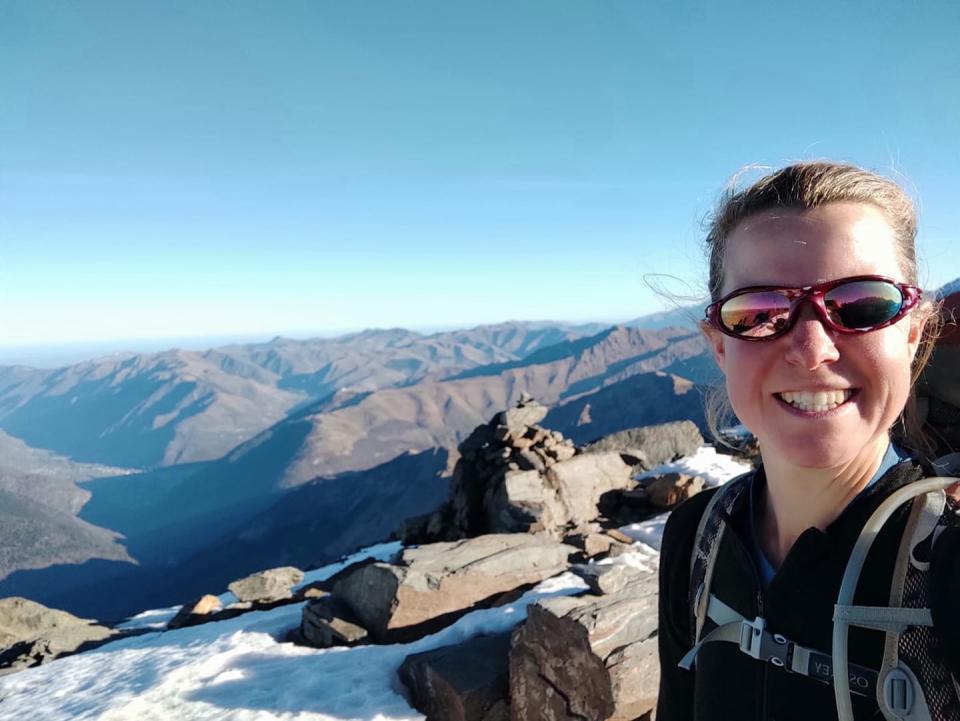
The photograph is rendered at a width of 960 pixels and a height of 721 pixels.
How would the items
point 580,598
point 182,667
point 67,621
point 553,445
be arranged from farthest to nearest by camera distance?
point 553,445 < point 67,621 < point 182,667 < point 580,598

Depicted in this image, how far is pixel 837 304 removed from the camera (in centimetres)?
249

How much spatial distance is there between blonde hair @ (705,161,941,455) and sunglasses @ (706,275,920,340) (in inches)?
11.1

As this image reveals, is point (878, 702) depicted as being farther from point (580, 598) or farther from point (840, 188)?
point (580, 598)

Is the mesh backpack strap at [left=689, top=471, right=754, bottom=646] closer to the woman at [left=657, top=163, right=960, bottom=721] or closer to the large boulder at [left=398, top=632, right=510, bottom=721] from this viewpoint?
the woman at [left=657, top=163, right=960, bottom=721]

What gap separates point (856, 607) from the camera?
2.18 metres

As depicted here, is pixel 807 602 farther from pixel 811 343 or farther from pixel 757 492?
pixel 811 343

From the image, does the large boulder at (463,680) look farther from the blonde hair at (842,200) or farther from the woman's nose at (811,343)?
the woman's nose at (811,343)

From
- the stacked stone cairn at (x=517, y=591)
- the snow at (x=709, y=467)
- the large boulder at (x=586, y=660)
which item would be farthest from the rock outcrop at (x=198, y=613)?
the snow at (x=709, y=467)

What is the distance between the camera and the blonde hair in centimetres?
257

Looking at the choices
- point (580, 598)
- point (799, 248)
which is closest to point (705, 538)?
point (799, 248)

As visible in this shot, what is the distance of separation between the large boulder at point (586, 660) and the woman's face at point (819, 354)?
6.15m

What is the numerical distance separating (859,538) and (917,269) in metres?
1.54

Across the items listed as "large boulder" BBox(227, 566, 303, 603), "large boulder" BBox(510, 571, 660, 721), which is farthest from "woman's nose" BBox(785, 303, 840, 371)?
"large boulder" BBox(227, 566, 303, 603)

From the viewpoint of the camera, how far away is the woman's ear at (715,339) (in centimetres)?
309
